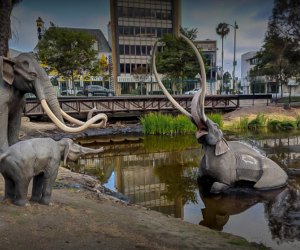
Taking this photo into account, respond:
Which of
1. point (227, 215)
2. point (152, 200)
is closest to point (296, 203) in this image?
point (227, 215)

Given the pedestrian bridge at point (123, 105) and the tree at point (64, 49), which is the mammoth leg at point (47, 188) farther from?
the tree at point (64, 49)

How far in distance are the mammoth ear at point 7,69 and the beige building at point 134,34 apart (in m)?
37.8

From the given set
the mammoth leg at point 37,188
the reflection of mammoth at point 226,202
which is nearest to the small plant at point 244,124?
the reflection of mammoth at point 226,202

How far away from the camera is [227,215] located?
18.6 ft

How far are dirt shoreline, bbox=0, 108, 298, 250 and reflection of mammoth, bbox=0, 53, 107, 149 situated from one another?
0.93 metres

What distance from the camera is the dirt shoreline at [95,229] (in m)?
3.25

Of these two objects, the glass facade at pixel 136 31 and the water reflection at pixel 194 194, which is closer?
the water reflection at pixel 194 194

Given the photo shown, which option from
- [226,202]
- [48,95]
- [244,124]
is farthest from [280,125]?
[48,95]

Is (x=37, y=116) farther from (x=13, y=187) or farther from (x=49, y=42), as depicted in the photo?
(x=13, y=187)

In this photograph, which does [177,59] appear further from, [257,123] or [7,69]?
[7,69]

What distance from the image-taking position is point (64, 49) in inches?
→ 1021

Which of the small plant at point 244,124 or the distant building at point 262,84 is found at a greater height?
the distant building at point 262,84

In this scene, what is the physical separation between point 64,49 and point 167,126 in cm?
1375

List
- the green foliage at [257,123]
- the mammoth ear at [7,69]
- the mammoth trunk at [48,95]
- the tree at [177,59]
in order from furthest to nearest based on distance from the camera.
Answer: the tree at [177,59], the green foliage at [257,123], the mammoth trunk at [48,95], the mammoth ear at [7,69]
